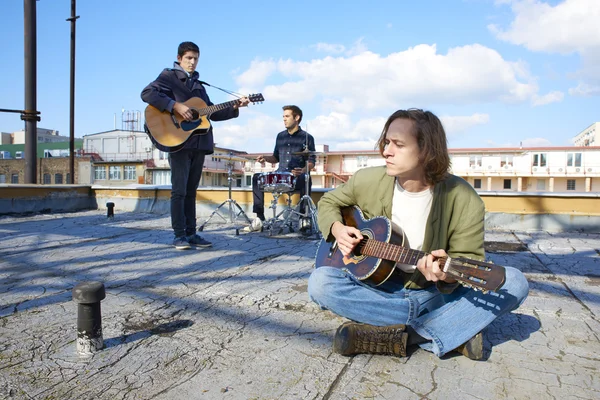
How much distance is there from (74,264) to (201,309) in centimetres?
181

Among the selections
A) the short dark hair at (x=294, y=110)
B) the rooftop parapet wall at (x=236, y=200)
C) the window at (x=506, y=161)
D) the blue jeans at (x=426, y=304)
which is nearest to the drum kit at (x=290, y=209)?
the short dark hair at (x=294, y=110)

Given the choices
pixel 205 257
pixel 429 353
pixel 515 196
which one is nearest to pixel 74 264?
pixel 205 257

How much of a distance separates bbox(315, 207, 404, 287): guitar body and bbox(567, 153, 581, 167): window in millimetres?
52846

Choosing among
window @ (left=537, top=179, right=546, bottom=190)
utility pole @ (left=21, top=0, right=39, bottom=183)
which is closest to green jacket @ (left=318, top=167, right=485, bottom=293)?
utility pole @ (left=21, top=0, right=39, bottom=183)

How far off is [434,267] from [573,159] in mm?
53825

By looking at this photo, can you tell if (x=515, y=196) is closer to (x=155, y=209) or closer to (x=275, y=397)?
(x=275, y=397)

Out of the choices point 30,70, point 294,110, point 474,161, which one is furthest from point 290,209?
point 474,161

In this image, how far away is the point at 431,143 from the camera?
208cm

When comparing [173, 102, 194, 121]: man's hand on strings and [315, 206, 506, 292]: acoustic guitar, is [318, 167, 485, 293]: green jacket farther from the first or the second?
[173, 102, 194, 121]: man's hand on strings

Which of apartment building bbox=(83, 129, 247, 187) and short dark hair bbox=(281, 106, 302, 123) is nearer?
short dark hair bbox=(281, 106, 302, 123)

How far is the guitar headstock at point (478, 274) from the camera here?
62.1 inches

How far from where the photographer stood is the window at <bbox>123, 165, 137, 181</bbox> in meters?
54.3

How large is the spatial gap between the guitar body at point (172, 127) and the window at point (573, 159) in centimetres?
5188

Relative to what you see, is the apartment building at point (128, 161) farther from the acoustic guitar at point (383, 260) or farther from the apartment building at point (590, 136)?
the apartment building at point (590, 136)
